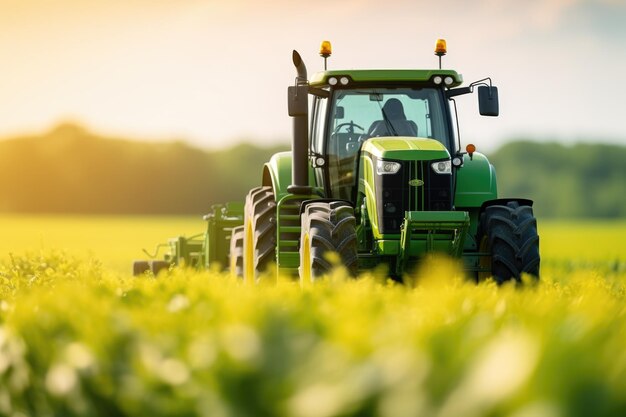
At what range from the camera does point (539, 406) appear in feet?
7.29

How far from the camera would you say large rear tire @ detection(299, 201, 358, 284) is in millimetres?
9711

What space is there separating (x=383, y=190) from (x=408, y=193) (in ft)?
0.86

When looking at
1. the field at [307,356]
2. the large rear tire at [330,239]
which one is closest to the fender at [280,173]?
the large rear tire at [330,239]

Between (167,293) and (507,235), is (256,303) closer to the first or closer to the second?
(167,293)

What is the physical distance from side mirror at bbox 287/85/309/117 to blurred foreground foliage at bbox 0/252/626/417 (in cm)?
592

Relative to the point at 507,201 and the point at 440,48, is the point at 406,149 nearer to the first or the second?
the point at 507,201

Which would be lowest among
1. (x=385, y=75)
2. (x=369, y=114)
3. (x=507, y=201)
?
(x=507, y=201)

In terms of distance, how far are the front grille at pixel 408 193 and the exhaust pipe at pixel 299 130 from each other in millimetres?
962

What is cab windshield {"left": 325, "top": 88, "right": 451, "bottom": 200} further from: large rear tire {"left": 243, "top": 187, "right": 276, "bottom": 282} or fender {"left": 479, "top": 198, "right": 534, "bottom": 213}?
fender {"left": 479, "top": 198, "right": 534, "bottom": 213}

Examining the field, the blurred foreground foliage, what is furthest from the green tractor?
the blurred foreground foliage

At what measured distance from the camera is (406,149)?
10812 millimetres

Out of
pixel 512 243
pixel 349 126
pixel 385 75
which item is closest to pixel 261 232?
pixel 349 126

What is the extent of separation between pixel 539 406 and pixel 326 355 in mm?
766

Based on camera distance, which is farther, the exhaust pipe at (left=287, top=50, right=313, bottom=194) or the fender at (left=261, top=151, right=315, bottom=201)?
the fender at (left=261, top=151, right=315, bottom=201)
